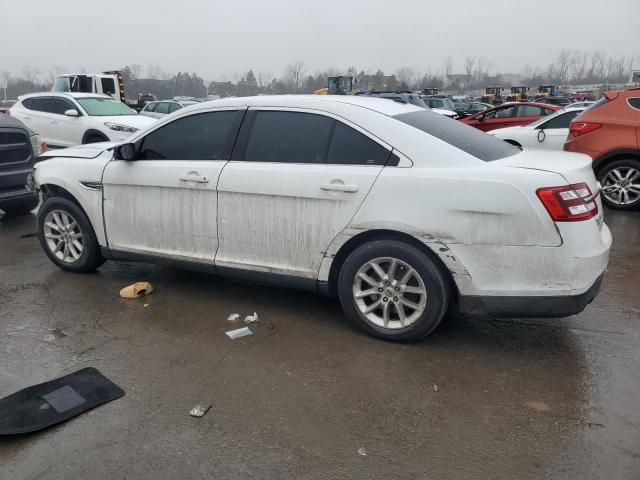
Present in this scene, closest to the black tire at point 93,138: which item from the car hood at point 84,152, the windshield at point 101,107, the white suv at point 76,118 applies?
the white suv at point 76,118

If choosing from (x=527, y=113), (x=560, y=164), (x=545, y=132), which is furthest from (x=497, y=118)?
(x=560, y=164)

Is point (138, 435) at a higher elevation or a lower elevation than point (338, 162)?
lower

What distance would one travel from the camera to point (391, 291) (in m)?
3.77

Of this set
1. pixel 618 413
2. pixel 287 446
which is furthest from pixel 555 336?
pixel 287 446

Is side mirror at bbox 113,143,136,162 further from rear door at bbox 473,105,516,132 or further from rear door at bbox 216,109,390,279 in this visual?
rear door at bbox 473,105,516,132

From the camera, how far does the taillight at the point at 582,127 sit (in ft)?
26.2

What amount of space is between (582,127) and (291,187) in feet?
19.4

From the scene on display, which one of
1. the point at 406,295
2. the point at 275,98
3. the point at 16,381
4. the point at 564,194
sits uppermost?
the point at 275,98

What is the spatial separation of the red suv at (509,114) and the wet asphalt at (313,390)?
34.2 feet

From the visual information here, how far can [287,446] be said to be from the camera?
110 inches

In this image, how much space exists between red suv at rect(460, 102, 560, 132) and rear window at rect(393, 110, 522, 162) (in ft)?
35.1

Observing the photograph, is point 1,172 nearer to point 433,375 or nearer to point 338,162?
point 338,162

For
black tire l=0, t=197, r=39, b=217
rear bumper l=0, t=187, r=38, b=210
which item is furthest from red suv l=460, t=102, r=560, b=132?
rear bumper l=0, t=187, r=38, b=210

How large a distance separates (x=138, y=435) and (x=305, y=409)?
2.96ft
